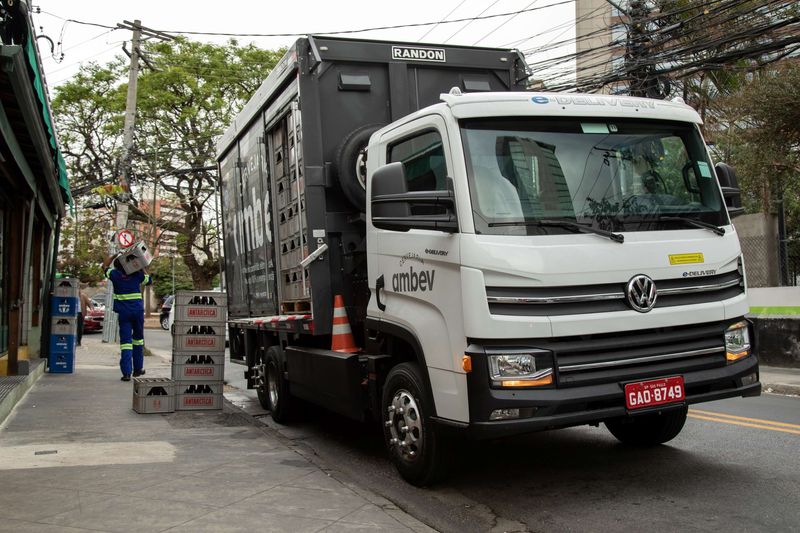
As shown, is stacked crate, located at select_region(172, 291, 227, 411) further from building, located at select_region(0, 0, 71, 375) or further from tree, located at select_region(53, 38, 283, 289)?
tree, located at select_region(53, 38, 283, 289)

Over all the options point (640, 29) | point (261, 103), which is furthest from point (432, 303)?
point (640, 29)

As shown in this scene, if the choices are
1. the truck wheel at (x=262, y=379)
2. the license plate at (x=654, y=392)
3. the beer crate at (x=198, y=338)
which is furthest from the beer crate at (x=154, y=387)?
the license plate at (x=654, y=392)

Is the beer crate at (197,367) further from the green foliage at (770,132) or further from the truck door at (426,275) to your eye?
the green foliage at (770,132)

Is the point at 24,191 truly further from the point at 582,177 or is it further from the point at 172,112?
the point at 172,112

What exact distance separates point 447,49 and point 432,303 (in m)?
3.11

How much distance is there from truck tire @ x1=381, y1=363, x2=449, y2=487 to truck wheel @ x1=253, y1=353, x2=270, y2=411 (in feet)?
11.9

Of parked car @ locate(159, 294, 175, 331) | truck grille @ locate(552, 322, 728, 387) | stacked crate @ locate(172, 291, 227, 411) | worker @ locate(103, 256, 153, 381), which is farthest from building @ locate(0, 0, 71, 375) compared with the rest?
parked car @ locate(159, 294, 175, 331)

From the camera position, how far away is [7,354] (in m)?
11.3

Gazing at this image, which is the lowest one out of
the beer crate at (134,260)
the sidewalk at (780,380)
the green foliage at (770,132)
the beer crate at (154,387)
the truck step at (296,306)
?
the sidewalk at (780,380)

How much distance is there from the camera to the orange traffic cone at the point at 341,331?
650 centimetres

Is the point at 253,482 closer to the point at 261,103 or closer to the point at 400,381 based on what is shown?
the point at 400,381

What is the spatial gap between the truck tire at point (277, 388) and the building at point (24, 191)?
3290 mm

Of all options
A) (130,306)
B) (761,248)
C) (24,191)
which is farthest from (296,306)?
(761,248)

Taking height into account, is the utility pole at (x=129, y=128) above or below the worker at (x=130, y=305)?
above
